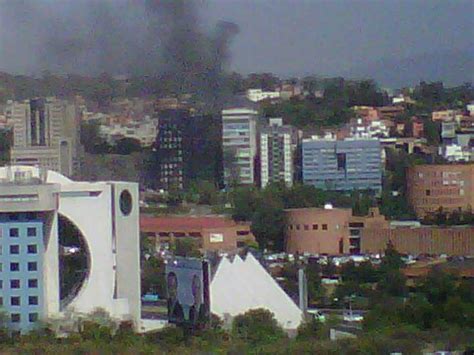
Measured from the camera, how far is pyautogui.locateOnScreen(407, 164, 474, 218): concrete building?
597 cm

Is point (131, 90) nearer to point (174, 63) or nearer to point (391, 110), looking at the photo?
point (174, 63)

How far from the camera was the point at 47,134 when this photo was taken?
608 cm

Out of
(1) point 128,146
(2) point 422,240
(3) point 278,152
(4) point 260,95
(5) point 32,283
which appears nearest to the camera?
(5) point 32,283

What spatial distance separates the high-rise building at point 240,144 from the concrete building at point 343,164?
31 centimetres

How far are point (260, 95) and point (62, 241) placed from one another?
5.57ft

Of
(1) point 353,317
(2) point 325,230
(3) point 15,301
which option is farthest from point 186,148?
(1) point 353,317

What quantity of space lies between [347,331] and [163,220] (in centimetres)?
225

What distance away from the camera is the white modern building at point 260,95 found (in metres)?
6.21

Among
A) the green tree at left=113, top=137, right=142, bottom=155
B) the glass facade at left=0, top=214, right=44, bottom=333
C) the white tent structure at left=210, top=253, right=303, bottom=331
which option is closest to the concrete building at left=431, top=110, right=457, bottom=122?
the green tree at left=113, top=137, right=142, bottom=155

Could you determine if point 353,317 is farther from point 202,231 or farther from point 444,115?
point 444,115

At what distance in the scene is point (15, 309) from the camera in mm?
4332

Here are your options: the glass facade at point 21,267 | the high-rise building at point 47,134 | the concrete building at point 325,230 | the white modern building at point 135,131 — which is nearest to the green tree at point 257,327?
the glass facade at point 21,267

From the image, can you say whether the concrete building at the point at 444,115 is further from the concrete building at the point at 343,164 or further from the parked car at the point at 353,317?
the parked car at the point at 353,317

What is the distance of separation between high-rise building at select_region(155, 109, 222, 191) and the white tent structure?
1373mm
